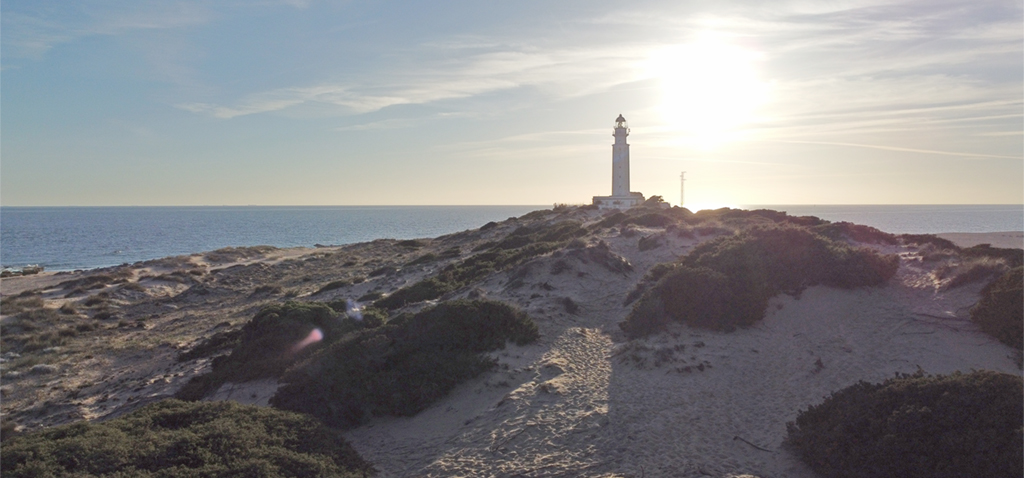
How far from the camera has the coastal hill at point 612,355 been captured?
351 inches

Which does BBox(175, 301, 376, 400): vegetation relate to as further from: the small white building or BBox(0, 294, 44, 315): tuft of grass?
the small white building

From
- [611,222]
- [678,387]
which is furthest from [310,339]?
[611,222]

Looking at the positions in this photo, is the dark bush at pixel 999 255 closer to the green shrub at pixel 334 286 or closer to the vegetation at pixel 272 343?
the vegetation at pixel 272 343

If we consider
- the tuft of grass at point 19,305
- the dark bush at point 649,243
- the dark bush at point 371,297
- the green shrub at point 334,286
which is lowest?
the tuft of grass at point 19,305

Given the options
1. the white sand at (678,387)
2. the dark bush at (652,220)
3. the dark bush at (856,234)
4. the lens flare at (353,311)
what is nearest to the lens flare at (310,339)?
the lens flare at (353,311)

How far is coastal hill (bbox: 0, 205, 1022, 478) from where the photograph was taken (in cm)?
891

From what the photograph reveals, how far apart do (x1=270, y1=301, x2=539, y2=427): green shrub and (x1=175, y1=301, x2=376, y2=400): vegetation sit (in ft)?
5.13

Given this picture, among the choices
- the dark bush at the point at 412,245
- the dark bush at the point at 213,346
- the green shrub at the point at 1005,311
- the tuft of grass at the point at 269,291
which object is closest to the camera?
the green shrub at the point at 1005,311

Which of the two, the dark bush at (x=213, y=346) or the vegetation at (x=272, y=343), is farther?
the dark bush at (x=213, y=346)

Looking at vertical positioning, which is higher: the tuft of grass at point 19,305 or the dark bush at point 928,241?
the dark bush at point 928,241

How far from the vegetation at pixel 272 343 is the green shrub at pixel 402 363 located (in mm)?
1564

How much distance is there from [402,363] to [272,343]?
4464 mm

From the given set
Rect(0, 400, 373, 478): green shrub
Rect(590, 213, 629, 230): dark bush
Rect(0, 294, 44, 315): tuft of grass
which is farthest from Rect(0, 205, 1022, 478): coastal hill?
Rect(590, 213, 629, 230): dark bush

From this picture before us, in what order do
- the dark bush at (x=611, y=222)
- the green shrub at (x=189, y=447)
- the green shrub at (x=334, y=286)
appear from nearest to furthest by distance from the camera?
1. the green shrub at (x=189, y=447)
2. the green shrub at (x=334, y=286)
3. the dark bush at (x=611, y=222)
